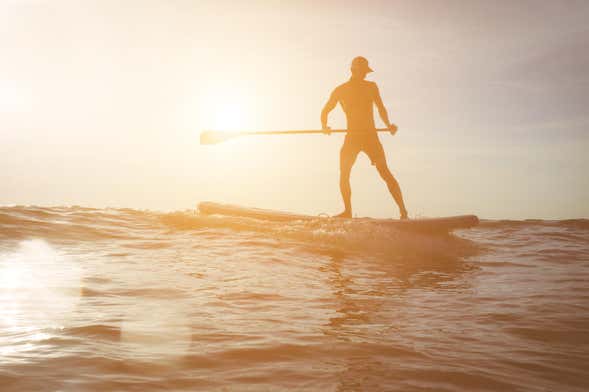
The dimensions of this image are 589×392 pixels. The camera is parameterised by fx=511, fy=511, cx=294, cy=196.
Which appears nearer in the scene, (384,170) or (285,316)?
(285,316)

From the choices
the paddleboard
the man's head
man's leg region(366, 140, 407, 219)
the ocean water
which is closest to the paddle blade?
the paddleboard

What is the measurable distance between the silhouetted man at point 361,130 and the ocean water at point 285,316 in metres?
1.36

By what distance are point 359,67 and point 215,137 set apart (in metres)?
3.14

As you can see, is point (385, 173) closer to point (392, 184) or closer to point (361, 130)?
point (392, 184)

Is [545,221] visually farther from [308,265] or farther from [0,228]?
[0,228]

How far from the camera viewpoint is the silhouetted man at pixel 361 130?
891 cm

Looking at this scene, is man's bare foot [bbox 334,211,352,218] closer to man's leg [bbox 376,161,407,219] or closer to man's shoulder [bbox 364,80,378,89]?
man's leg [bbox 376,161,407,219]

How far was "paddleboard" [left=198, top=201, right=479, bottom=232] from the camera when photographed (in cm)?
807

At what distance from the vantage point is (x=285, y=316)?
12.1 ft

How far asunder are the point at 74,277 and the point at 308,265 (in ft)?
8.49

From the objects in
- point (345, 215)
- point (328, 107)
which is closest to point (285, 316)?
point (345, 215)

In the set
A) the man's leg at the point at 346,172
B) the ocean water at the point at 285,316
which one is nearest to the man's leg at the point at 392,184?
the man's leg at the point at 346,172

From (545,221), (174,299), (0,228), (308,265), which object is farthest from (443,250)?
(545,221)

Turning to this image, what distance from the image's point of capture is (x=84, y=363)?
2568 millimetres
